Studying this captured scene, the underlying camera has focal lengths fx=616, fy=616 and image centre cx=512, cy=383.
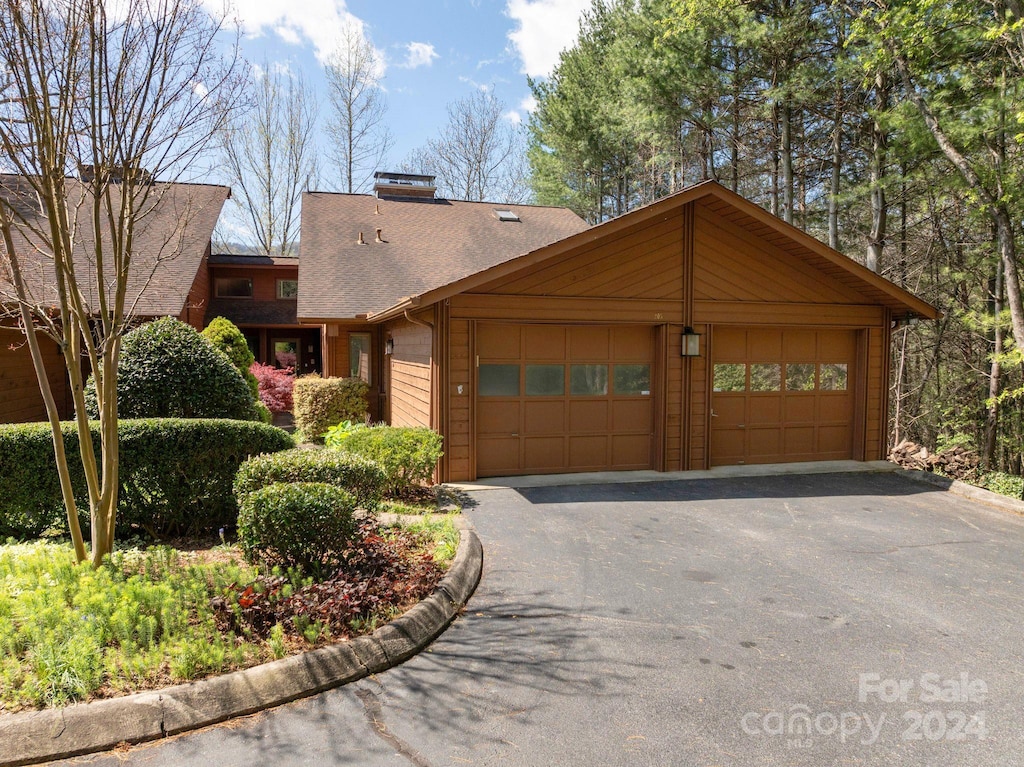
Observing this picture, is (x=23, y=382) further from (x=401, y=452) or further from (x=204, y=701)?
(x=204, y=701)

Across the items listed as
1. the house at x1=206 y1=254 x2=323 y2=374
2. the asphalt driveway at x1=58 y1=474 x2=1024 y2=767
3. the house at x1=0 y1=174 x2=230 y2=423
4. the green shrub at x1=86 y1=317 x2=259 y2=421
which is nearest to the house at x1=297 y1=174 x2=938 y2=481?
the green shrub at x1=86 y1=317 x2=259 y2=421

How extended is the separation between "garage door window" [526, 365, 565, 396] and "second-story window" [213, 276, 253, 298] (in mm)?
15720

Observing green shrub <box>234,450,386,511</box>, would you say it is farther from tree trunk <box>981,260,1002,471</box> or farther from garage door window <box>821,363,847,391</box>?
tree trunk <box>981,260,1002,471</box>

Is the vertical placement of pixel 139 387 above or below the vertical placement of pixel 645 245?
below

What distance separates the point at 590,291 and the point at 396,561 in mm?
5355

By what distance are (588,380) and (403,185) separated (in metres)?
14.3

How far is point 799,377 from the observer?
10.1 m

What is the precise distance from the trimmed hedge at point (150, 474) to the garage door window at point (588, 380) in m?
4.39

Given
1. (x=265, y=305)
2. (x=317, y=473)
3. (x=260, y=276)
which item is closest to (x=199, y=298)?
(x=265, y=305)

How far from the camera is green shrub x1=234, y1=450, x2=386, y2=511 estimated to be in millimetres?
5500

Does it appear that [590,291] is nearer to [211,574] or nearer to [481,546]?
[481,546]

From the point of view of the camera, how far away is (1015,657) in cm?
385

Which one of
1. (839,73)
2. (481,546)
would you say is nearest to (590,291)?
(481,546)

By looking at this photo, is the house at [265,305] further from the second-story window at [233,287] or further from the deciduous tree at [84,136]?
the deciduous tree at [84,136]
